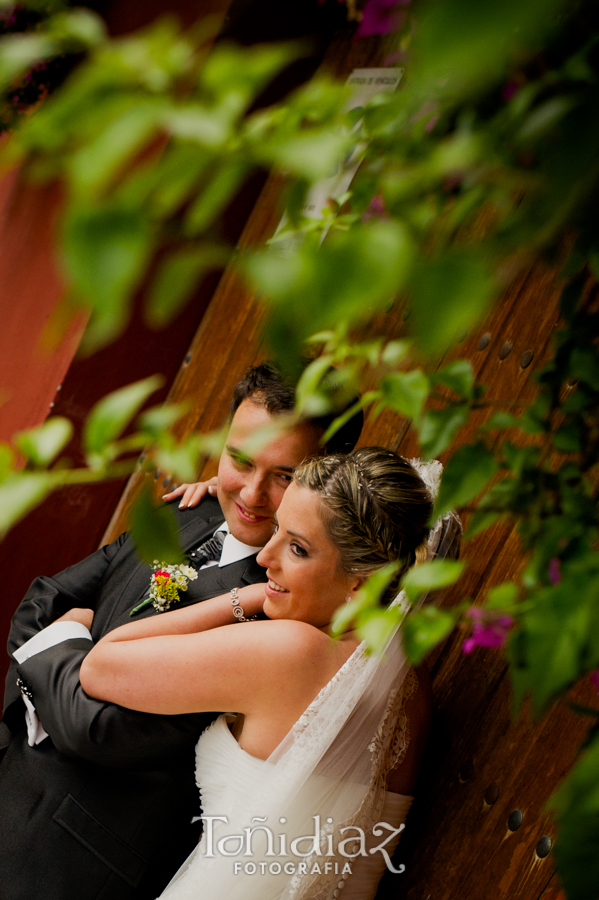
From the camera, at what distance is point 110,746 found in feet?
3.90

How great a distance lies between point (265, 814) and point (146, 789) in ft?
1.02

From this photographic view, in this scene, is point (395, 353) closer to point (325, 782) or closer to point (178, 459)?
point (178, 459)

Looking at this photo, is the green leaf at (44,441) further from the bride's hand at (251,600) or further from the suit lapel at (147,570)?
the suit lapel at (147,570)

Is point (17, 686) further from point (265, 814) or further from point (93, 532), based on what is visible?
point (93, 532)

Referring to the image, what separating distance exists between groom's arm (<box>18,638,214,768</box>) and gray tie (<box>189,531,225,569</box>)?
1.17ft

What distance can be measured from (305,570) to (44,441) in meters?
0.90

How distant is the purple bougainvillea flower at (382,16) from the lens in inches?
20.3

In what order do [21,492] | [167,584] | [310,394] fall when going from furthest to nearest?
[167,584] → [310,394] → [21,492]

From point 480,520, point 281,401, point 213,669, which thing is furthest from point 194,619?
point 480,520

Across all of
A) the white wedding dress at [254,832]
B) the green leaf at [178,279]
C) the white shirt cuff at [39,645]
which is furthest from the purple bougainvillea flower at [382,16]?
the white shirt cuff at [39,645]

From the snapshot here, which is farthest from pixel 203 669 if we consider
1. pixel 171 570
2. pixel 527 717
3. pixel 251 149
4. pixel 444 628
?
pixel 251 149

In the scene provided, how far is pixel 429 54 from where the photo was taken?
194 millimetres

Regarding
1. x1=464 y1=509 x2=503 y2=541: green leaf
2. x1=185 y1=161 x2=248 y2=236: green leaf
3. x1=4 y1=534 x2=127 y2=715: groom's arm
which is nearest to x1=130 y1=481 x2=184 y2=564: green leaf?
x1=185 y1=161 x2=248 y2=236: green leaf

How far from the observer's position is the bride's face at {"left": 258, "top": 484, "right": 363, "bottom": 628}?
1.23 m
